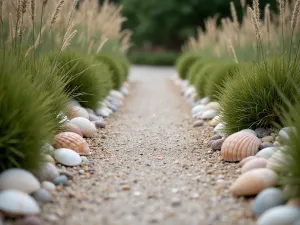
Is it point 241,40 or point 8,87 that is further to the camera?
point 241,40

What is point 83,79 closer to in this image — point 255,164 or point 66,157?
point 66,157

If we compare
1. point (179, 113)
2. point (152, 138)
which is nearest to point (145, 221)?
point (152, 138)

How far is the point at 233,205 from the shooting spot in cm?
229

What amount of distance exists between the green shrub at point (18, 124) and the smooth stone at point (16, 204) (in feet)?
0.64

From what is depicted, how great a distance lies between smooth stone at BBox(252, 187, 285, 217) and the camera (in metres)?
2.16

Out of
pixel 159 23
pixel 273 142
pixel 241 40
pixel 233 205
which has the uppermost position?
pixel 159 23

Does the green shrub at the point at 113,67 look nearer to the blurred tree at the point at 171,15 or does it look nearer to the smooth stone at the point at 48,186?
the smooth stone at the point at 48,186

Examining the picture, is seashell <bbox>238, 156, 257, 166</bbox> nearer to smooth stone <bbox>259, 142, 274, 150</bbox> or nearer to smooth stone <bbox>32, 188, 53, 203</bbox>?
smooth stone <bbox>259, 142, 274, 150</bbox>

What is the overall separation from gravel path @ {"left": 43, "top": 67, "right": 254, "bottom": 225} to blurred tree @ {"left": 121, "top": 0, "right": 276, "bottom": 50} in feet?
42.2

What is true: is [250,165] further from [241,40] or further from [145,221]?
[241,40]

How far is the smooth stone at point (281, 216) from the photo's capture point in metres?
1.98

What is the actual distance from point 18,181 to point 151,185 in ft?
2.52

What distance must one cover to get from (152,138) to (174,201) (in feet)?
5.56

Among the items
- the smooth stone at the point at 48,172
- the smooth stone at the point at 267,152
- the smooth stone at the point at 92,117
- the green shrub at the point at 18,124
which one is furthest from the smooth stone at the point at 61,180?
the smooth stone at the point at 92,117
